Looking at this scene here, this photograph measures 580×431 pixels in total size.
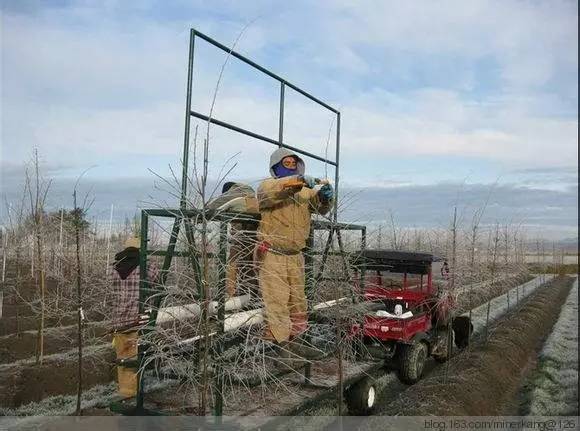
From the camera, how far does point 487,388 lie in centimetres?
741

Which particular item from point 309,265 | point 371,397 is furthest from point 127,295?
point 371,397

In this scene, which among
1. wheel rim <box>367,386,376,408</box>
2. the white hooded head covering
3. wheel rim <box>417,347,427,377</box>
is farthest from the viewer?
wheel rim <box>417,347,427,377</box>

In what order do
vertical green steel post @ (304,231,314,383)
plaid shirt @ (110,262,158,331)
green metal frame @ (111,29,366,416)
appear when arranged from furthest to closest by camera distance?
vertical green steel post @ (304,231,314,383) → plaid shirt @ (110,262,158,331) → green metal frame @ (111,29,366,416)

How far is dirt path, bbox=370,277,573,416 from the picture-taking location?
249 inches

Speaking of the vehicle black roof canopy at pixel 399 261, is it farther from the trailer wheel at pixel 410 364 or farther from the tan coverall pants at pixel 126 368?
the tan coverall pants at pixel 126 368

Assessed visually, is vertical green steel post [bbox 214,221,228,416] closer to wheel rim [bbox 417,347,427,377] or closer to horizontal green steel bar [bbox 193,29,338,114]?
horizontal green steel bar [bbox 193,29,338,114]

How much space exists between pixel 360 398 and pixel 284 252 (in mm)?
2269

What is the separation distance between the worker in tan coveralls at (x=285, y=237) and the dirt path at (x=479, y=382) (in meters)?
2.14

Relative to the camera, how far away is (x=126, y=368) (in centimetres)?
486

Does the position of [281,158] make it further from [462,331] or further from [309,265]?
[462,331]

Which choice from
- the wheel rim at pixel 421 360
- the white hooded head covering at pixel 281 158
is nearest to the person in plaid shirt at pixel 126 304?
the white hooded head covering at pixel 281 158

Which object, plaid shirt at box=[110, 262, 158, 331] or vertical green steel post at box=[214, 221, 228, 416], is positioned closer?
vertical green steel post at box=[214, 221, 228, 416]

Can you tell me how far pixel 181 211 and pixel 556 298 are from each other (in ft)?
68.4

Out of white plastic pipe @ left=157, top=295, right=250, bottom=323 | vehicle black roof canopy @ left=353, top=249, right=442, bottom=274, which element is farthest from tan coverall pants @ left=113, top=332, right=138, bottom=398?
vehicle black roof canopy @ left=353, top=249, right=442, bottom=274
